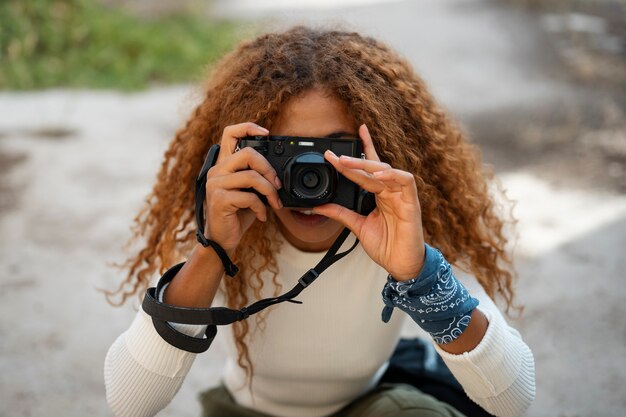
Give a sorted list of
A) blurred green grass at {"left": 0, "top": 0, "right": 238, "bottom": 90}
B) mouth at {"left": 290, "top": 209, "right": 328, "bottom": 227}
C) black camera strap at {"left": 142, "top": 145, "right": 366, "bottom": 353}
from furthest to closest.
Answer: blurred green grass at {"left": 0, "top": 0, "right": 238, "bottom": 90} < mouth at {"left": 290, "top": 209, "right": 328, "bottom": 227} < black camera strap at {"left": 142, "top": 145, "right": 366, "bottom": 353}

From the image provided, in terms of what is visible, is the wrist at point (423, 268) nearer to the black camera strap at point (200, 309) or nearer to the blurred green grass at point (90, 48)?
the black camera strap at point (200, 309)

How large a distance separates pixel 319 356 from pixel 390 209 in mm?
440

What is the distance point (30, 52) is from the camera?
4781 mm

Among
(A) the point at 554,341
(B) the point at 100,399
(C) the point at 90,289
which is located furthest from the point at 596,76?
(B) the point at 100,399

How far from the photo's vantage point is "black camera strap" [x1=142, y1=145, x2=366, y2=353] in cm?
134

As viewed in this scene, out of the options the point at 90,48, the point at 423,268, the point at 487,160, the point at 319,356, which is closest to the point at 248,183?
the point at 423,268

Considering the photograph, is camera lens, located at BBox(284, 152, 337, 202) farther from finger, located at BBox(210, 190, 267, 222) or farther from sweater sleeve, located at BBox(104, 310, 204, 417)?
sweater sleeve, located at BBox(104, 310, 204, 417)

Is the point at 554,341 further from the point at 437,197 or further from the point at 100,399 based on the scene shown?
the point at 100,399

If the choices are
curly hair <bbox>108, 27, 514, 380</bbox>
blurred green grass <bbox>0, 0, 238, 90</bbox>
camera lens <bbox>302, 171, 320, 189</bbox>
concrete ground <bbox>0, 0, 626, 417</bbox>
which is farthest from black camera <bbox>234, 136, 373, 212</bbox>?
blurred green grass <bbox>0, 0, 238, 90</bbox>

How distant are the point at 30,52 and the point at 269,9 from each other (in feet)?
6.76

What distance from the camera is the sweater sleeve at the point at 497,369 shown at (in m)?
1.35

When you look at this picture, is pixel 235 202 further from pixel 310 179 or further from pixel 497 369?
pixel 497 369

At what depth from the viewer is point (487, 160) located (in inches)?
141

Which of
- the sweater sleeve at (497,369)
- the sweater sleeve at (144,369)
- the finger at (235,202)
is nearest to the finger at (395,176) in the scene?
the finger at (235,202)
